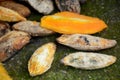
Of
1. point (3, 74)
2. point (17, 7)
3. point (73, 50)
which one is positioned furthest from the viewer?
point (17, 7)

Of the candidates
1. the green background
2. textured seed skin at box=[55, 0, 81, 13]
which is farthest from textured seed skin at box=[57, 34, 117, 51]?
textured seed skin at box=[55, 0, 81, 13]

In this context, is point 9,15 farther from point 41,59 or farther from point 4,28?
point 41,59

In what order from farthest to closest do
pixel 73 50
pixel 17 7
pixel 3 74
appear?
pixel 17 7
pixel 73 50
pixel 3 74

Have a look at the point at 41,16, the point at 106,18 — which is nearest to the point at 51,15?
the point at 41,16

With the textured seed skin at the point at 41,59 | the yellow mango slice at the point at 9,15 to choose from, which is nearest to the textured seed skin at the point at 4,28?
the yellow mango slice at the point at 9,15

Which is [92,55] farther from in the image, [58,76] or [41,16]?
[41,16]

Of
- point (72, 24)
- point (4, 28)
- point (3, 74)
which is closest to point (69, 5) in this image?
point (72, 24)

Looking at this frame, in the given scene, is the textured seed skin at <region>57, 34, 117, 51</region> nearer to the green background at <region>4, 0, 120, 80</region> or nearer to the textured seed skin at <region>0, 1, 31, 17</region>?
the green background at <region>4, 0, 120, 80</region>
